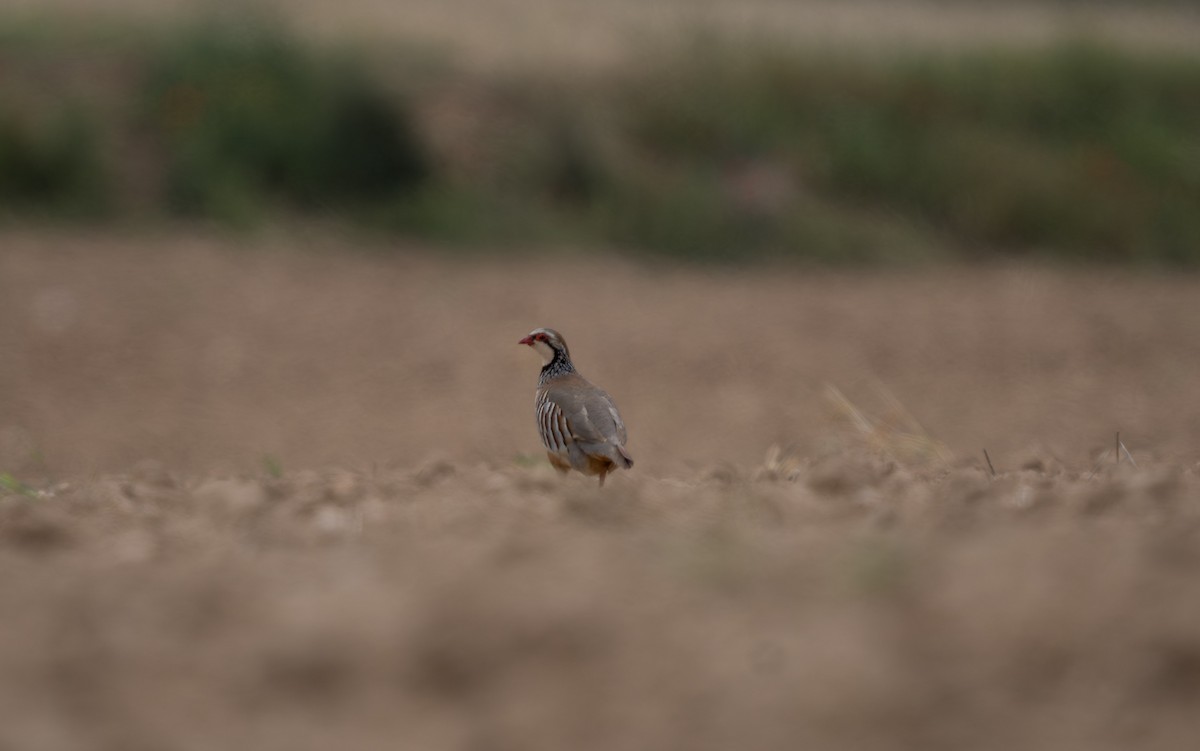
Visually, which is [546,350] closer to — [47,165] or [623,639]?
[623,639]

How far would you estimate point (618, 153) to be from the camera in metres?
16.2

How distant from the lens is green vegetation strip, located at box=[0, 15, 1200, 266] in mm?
14656

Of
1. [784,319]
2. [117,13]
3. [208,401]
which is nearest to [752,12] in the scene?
[117,13]

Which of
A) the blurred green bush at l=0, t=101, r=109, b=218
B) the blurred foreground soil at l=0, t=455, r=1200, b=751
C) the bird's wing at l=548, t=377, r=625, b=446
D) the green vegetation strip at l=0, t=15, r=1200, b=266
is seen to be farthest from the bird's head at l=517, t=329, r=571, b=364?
the blurred green bush at l=0, t=101, r=109, b=218

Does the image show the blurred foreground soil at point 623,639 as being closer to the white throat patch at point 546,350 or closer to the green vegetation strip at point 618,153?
the white throat patch at point 546,350

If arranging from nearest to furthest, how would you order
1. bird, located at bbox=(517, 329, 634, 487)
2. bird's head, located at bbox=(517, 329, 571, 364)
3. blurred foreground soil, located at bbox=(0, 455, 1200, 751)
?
1. blurred foreground soil, located at bbox=(0, 455, 1200, 751)
2. bird, located at bbox=(517, 329, 634, 487)
3. bird's head, located at bbox=(517, 329, 571, 364)

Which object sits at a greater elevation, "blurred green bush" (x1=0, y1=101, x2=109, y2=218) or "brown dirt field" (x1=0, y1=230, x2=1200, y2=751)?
"blurred green bush" (x1=0, y1=101, x2=109, y2=218)

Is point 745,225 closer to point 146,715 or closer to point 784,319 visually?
point 784,319

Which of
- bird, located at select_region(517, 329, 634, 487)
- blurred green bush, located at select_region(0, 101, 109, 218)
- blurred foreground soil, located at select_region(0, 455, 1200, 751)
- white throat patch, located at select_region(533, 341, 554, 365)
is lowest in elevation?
blurred foreground soil, located at select_region(0, 455, 1200, 751)

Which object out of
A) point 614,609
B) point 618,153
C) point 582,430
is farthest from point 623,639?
point 618,153

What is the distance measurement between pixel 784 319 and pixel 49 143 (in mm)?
7442

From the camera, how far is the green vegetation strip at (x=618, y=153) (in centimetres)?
1466

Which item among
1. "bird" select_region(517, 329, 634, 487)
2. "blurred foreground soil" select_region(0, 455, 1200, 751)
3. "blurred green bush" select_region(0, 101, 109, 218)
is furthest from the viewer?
"blurred green bush" select_region(0, 101, 109, 218)

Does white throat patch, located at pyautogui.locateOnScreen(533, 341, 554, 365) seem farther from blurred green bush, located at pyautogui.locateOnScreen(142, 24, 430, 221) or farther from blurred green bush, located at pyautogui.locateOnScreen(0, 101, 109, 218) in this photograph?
blurred green bush, located at pyautogui.locateOnScreen(0, 101, 109, 218)
